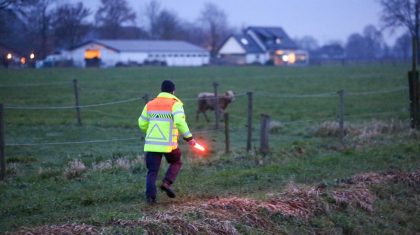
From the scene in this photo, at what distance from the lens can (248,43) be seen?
101m

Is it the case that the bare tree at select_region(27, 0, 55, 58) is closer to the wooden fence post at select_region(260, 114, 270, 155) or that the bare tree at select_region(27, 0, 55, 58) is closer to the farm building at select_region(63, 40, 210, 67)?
the wooden fence post at select_region(260, 114, 270, 155)

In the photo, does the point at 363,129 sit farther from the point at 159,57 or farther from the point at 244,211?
the point at 159,57

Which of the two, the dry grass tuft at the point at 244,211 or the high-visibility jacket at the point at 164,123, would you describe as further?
the high-visibility jacket at the point at 164,123

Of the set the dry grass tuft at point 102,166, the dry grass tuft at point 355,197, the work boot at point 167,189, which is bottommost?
the dry grass tuft at point 355,197

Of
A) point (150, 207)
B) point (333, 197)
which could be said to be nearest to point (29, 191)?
point (150, 207)

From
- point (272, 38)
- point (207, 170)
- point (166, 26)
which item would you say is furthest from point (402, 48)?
point (207, 170)

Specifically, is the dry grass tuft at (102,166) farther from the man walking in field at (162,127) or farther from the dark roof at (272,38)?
the dark roof at (272,38)

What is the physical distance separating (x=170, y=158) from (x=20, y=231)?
2475 millimetres

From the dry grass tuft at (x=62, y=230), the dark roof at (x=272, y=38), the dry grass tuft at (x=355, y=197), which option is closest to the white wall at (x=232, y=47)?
the dark roof at (x=272, y=38)

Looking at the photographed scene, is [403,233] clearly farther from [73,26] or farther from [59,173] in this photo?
[73,26]

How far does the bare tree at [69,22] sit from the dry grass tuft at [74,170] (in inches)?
104

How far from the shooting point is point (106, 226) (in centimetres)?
696

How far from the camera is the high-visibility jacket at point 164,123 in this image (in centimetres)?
801

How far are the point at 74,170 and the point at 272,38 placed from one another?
9538 cm
